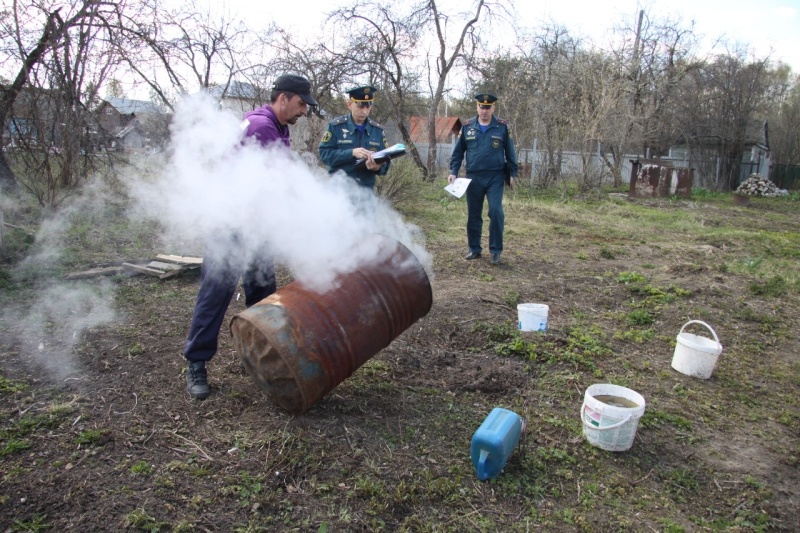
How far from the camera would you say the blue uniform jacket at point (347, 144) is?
4582 millimetres

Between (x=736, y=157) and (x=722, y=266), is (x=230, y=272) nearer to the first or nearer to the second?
(x=722, y=266)

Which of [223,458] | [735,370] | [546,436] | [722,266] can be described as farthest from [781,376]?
[223,458]

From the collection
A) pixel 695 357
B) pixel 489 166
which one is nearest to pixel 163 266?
pixel 489 166

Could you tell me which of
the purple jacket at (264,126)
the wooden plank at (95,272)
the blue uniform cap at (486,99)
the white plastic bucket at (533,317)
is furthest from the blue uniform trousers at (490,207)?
the wooden plank at (95,272)

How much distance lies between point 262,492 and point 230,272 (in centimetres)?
121

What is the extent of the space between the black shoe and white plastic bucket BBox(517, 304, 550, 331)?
236 centimetres

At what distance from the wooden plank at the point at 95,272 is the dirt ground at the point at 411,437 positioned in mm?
596

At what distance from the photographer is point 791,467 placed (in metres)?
2.59

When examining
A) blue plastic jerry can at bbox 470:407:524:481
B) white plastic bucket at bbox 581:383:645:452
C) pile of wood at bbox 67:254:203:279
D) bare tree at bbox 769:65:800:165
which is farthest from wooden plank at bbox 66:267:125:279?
bare tree at bbox 769:65:800:165

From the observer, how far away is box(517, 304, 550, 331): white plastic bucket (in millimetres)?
4055

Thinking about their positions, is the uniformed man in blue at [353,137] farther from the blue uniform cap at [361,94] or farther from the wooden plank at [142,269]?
the wooden plank at [142,269]

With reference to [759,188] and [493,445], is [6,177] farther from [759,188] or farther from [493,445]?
[759,188]

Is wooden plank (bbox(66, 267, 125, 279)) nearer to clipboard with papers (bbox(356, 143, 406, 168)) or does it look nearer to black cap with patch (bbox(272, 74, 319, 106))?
clipboard with papers (bbox(356, 143, 406, 168))

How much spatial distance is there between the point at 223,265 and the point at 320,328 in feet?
2.46
